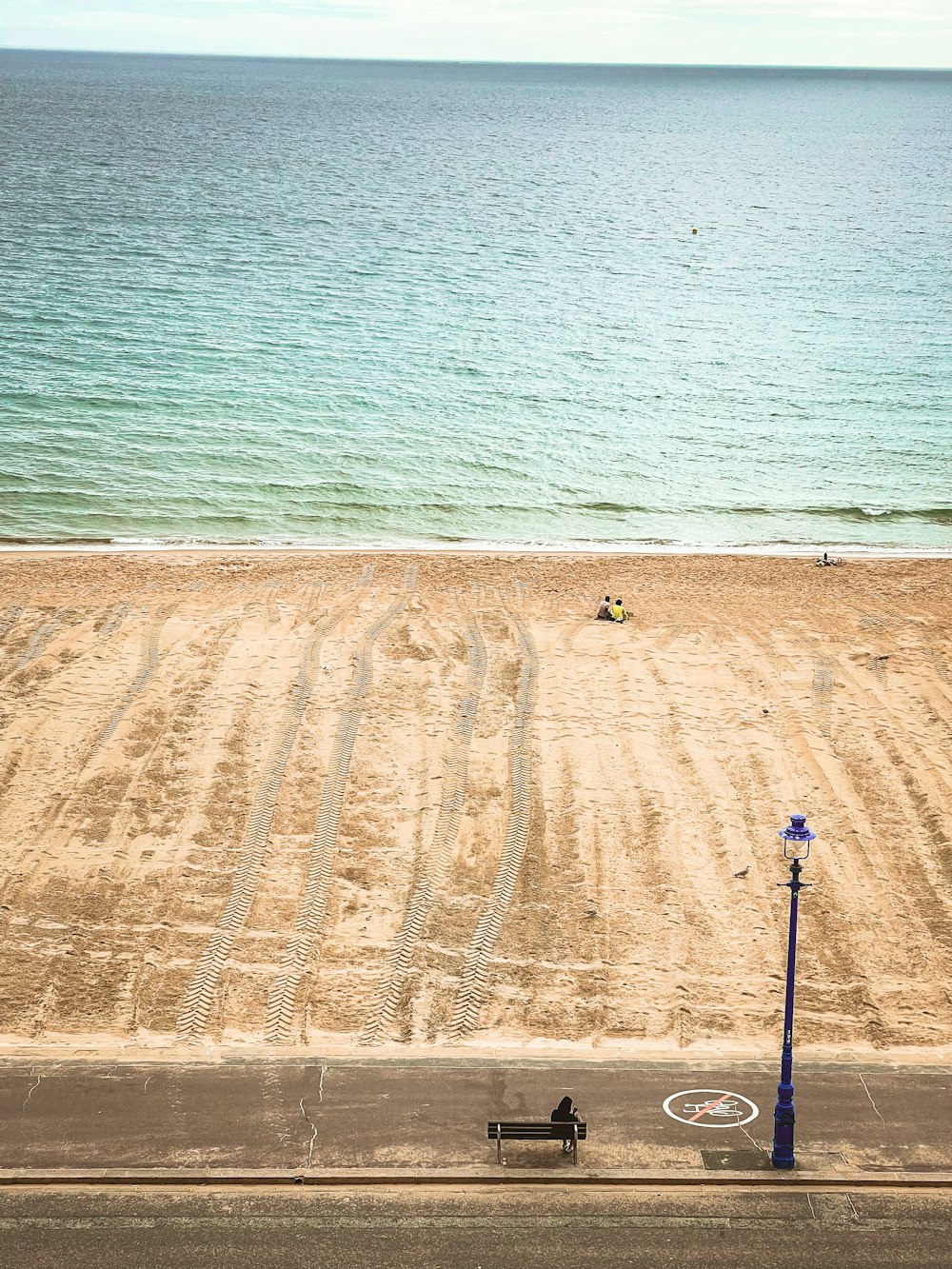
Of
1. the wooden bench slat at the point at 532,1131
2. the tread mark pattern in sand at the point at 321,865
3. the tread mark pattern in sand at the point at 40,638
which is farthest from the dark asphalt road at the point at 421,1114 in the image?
the tread mark pattern in sand at the point at 40,638

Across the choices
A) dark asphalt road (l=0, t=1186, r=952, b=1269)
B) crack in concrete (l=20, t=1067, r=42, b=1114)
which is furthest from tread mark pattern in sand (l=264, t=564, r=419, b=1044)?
dark asphalt road (l=0, t=1186, r=952, b=1269)

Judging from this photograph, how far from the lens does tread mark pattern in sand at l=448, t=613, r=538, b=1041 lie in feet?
48.2

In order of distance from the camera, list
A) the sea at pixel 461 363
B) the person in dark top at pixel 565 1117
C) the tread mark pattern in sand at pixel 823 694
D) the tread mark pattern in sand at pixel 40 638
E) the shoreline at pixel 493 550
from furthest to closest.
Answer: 1. the sea at pixel 461 363
2. the shoreline at pixel 493 550
3. the tread mark pattern in sand at pixel 40 638
4. the tread mark pattern in sand at pixel 823 694
5. the person in dark top at pixel 565 1117

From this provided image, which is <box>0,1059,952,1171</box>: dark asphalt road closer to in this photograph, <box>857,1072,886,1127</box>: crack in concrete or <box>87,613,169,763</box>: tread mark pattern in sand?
<box>857,1072,886,1127</box>: crack in concrete

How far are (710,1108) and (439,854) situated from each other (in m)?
5.93

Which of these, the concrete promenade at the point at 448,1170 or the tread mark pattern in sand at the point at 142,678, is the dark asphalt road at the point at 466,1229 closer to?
the concrete promenade at the point at 448,1170

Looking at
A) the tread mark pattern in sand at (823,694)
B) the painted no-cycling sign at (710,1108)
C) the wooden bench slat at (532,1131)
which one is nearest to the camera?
the wooden bench slat at (532,1131)

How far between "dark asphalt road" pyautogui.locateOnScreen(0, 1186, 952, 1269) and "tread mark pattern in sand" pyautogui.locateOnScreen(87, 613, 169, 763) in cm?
949

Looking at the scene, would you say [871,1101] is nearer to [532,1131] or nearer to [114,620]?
[532,1131]

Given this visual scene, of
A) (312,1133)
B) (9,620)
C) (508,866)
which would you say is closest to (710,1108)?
(312,1133)

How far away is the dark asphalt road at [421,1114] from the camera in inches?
466

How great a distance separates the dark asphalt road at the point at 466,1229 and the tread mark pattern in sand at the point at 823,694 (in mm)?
10182

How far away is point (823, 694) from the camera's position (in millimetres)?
21750

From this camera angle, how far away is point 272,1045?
45.6 ft
